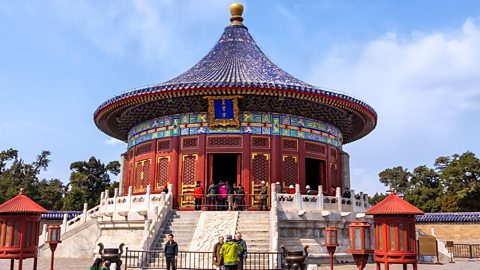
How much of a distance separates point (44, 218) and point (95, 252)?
1372cm

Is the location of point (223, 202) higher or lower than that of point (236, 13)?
lower

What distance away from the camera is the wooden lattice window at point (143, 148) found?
24094 mm

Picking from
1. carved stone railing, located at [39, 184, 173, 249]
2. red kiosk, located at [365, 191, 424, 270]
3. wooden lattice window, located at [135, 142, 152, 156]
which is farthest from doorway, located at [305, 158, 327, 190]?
red kiosk, located at [365, 191, 424, 270]

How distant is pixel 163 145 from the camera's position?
23.5 metres

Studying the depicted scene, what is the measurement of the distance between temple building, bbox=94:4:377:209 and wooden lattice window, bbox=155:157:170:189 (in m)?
0.02

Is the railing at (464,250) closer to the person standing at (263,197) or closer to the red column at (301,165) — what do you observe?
the red column at (301,165)

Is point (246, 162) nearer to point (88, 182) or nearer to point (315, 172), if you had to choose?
point (315, 172)

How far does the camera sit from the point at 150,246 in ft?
54.5

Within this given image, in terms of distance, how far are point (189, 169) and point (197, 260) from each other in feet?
24.7

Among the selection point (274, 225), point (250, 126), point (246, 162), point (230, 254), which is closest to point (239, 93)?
point (250, 126)

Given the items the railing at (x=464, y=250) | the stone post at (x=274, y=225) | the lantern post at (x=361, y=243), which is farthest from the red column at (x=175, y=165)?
the railing at (x=464, y=250)

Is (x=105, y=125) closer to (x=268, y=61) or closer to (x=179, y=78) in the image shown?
(x=179, y=78)

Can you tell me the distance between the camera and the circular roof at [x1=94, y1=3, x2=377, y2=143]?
2136 centimetres

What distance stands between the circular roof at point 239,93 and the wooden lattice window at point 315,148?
129 cm
